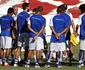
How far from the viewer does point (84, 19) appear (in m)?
15.0

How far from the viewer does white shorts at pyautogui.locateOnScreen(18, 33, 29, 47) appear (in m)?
15.7

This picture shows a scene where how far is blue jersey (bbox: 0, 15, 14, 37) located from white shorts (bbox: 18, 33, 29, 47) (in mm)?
458

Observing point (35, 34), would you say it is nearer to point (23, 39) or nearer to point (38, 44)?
point (38, 44)

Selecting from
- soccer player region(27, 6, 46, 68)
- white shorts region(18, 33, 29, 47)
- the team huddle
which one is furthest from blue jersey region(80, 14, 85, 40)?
white shorts region(18, 33, 29, 47)

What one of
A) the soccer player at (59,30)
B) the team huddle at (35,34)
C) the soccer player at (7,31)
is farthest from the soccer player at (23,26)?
the soccer player at (59,30)

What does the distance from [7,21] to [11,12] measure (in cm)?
34

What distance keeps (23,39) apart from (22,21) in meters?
0.56

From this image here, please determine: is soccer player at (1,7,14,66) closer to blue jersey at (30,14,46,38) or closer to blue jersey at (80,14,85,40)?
blue jersey at (30,14,46,38)

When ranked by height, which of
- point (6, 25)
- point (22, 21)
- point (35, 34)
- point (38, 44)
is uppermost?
point (22, 21)

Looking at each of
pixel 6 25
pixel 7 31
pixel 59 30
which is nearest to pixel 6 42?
pixel 7 31

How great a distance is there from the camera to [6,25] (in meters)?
15.5

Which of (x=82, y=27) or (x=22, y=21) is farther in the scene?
(x=22, y=21)

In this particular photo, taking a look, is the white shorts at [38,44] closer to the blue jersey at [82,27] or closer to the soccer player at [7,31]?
the soccer player at [7,31]

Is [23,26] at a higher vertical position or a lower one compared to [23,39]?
higher
